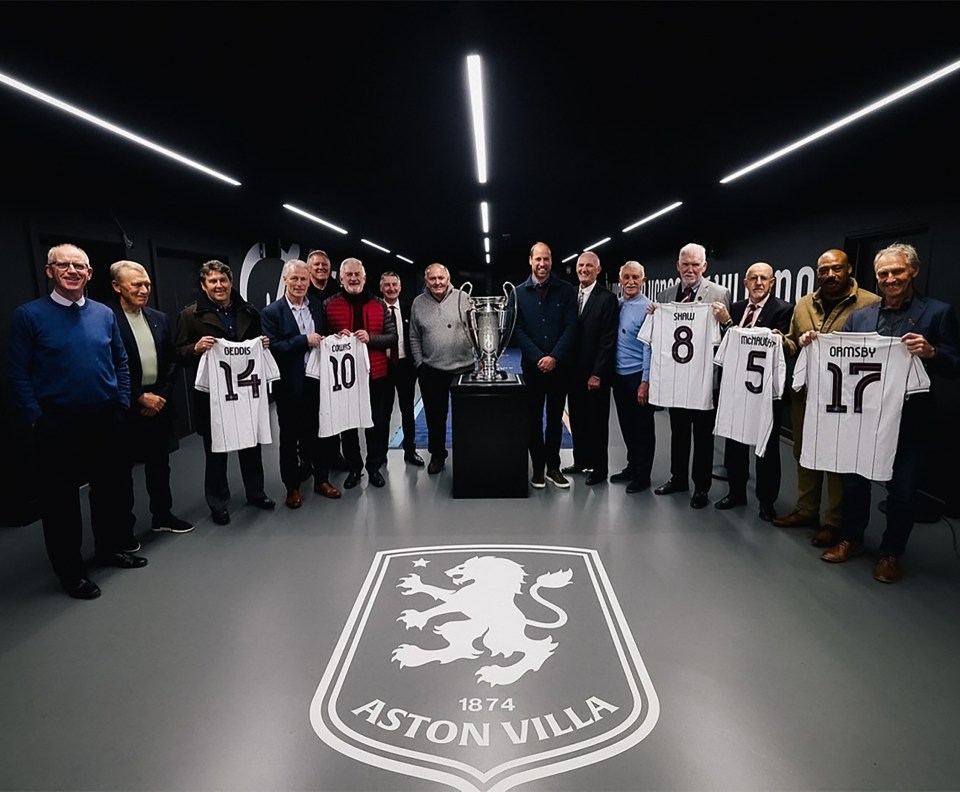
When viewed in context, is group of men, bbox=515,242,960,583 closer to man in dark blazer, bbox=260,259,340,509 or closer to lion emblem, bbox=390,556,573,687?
lion emblem, bbox=390,556,573,687

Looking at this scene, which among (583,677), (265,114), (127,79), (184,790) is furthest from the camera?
(265,114)

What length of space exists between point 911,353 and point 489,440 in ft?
8.71

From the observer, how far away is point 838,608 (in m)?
2.74

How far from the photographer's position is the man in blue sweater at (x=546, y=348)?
4.36 meters

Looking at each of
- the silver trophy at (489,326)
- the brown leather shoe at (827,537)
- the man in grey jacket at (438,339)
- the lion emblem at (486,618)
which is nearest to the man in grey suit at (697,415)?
the brown leather shoe at (827,537)

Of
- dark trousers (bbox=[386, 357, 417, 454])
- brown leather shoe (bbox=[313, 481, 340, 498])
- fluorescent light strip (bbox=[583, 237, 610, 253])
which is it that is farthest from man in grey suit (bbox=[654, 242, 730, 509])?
fluorescent light strip (bbox=[583, 237, 610, 253])

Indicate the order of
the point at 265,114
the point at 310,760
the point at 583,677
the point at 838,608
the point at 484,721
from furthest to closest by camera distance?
1. the point at 265,114
2. the point at 838,608
3. the point at 583,677
4. the point at 484,721
5. the point at 310,760

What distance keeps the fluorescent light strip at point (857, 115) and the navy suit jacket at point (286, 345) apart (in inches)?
160

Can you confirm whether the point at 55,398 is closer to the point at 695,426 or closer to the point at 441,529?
the point at 441,529

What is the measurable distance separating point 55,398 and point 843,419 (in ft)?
13.7

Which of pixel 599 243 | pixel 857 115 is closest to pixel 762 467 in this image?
pixel 857 115

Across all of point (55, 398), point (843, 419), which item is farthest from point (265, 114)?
point (843, 419)

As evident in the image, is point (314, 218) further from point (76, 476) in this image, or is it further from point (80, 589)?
point (80, 589)

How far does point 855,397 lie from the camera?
3.01 m
